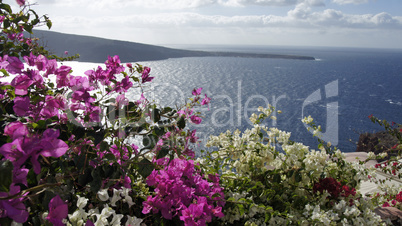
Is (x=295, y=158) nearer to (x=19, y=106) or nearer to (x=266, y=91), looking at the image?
(x=19, y=106)

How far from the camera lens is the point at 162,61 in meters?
76.3

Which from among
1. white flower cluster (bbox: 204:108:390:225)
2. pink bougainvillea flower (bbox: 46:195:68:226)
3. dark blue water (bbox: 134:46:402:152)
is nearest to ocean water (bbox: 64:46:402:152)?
dark blue water (bbox: 134:46:402:152)

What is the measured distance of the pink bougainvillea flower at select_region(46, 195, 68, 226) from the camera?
2.64ft

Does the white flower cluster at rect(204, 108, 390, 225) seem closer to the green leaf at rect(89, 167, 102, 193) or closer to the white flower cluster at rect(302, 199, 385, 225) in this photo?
the white flower cluster at rect(302, 199, 385, 225)

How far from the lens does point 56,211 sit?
2.65 feet

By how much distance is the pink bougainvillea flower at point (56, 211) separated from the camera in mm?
805

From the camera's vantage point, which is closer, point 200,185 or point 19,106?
point 19,106

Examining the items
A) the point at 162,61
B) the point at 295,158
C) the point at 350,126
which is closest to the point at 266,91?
the point at 350,126

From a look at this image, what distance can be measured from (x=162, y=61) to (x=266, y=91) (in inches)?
1487

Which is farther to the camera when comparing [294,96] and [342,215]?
[294,96]

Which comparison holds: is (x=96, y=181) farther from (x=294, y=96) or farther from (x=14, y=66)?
(x=294, y=96)

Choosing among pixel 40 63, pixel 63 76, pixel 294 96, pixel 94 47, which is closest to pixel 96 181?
pixel 63 76

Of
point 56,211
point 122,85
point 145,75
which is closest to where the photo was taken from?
point 56,211

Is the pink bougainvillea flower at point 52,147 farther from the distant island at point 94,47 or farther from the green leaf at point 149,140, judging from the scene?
the distant island at point 94,47
